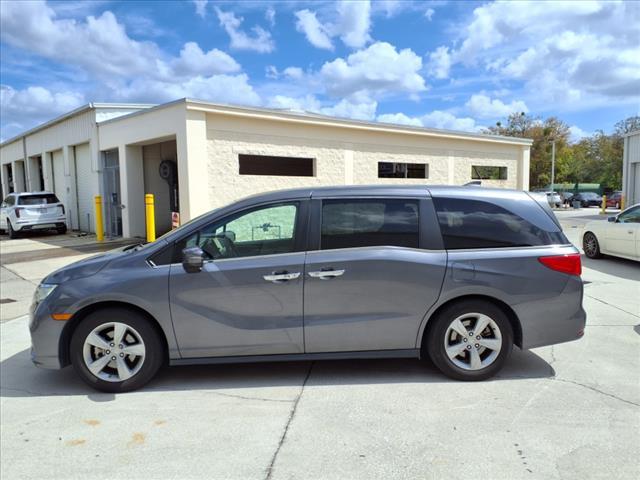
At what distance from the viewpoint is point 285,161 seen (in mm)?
15352

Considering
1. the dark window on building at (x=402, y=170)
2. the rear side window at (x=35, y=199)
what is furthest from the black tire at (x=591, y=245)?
the rear side window at (x=35, y=199)

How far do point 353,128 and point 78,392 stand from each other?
13.1 m

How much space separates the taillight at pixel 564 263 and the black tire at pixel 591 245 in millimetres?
7590

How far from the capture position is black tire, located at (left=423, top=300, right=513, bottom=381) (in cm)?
414

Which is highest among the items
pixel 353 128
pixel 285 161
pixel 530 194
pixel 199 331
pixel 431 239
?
pixel 353 128

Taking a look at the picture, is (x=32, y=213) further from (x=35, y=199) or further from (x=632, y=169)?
(x=632, y=169)

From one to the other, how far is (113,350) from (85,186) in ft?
56.3

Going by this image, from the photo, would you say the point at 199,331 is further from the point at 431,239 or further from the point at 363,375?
the point at 431,239

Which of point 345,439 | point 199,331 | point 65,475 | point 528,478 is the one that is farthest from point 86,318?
point 528,478

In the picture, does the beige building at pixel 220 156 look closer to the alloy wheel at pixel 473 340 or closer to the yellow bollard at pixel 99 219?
the yellow bollard at pixel 99 219

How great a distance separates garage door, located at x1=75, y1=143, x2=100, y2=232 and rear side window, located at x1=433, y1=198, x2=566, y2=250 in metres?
16.7

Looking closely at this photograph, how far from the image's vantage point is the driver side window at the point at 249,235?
4.20 meters

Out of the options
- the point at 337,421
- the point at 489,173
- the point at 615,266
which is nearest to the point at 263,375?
the point at 337,421

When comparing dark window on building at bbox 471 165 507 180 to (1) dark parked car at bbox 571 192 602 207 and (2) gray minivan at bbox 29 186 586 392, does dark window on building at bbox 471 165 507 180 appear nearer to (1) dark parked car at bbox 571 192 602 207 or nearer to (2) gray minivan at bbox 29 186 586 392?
(2) gray minivan at bbox 29 186 586 392
